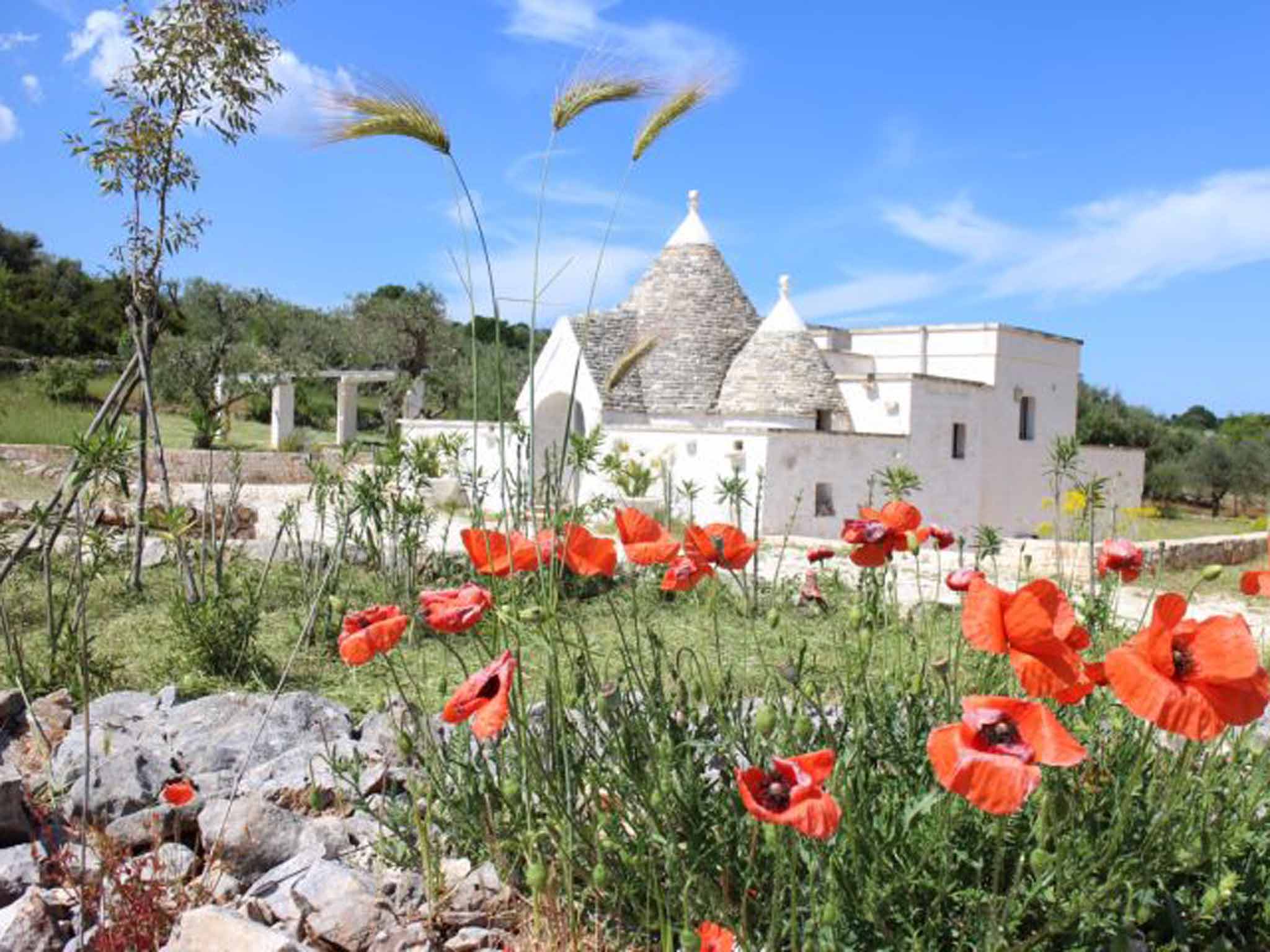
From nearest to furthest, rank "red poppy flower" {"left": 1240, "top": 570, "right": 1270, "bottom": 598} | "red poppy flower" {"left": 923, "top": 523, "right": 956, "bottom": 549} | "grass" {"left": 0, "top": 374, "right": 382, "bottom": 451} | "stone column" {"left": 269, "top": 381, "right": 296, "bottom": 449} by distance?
1. "red poppy flower" {"left": 1240, "top": 570, "right": 1270, "bottom": 598}
2. "red poppy flower" {"left": 923, "top": 523, "right": 956, "bottom": 549}
3. "grass" {"left": 0, "top": 374, "right": 382, "bottom": 451}
4. "stone column" {"left": 269, "top": 381, "right": 296, "bottom": 449}

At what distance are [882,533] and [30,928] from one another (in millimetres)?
2227

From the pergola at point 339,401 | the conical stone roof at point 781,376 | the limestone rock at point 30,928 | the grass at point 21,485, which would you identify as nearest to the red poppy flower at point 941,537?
the limestone rock at point 30,928

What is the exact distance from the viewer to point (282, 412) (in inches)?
1056

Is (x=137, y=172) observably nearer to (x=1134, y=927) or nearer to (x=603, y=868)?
(x=603, y=868)

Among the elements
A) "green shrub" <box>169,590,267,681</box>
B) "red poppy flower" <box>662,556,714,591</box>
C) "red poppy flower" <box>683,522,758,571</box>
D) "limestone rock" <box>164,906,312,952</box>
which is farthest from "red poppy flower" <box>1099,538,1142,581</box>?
"green shrub" <box>169,590,267,681</box>

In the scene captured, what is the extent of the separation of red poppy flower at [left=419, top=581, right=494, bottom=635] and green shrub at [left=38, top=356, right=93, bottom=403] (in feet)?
85.7

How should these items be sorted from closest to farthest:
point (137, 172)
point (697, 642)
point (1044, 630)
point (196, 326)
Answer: point (1044, 630), point (697, 642), point (137, 172), point (196, 326)

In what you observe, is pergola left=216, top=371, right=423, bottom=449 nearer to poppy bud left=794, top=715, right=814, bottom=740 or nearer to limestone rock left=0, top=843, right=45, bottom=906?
limestone rock left=0, top=843, right=45, bottom=906

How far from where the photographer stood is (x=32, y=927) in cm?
258

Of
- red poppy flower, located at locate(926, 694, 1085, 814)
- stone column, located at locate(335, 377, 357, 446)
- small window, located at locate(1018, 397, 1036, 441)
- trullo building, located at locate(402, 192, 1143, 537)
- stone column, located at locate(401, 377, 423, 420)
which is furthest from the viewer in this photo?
stone column, located at locate(401, 377, 423, 420)

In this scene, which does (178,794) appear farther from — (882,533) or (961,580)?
(961,580)

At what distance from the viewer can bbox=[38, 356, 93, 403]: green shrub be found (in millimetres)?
26844

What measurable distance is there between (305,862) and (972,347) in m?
25.2

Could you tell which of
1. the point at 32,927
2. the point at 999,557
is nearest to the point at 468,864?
the point at 32,927
